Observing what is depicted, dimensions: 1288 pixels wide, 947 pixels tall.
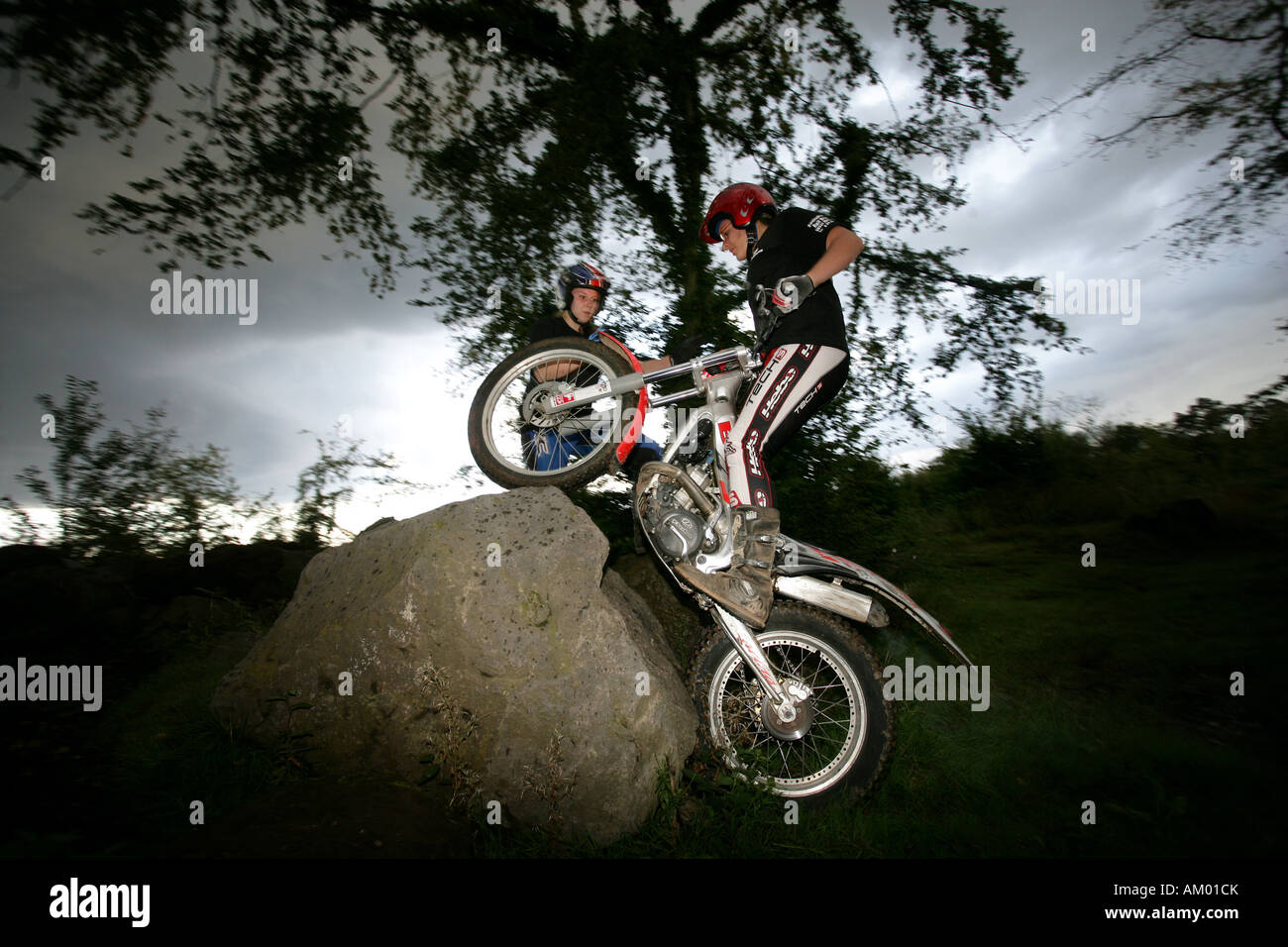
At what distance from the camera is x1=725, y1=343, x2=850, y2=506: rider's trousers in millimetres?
3387

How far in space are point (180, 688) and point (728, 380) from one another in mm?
5090

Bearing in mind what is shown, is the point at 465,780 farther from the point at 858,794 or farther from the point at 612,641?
the point at 858,794

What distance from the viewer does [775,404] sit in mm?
3471

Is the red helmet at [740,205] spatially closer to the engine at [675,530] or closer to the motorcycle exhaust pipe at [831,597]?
the engine at [675,530]

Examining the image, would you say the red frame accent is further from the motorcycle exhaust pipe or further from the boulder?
the motorcycle exhaust pipe

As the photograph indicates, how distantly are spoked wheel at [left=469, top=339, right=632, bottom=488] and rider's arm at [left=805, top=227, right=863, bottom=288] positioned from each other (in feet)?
4.19

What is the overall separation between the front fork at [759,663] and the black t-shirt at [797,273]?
5.72 feet

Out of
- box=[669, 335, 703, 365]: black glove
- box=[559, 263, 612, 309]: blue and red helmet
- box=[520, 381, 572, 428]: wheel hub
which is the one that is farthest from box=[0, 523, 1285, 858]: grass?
box=[559, 263, 612, 309]: blue and red helmet

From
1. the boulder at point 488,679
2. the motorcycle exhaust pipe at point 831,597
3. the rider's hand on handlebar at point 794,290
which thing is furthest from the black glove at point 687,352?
the motorcycle exhaust pipe at point 831,597

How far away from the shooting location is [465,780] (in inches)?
119

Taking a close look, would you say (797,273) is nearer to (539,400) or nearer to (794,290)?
(794,290)
